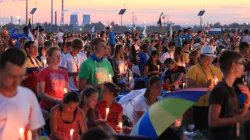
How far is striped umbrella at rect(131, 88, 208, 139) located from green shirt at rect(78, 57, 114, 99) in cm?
264

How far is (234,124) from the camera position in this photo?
5.25 meters

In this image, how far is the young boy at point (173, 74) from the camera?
1240 centimetres

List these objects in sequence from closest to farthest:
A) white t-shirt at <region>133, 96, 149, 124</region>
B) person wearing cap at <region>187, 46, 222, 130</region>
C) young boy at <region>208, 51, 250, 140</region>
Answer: young boy at <region>208, 51, 250, 140</region>, white t-shirt at <region>133, 96, 149, 124</region>, person wearing cap at <region>187, 46, 222, 130</region>

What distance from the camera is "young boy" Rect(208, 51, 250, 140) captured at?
5156mm

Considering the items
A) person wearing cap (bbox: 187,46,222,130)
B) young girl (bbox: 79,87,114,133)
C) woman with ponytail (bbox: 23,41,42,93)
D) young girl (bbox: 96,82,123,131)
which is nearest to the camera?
young girl (bbox: 79,87,114,133)

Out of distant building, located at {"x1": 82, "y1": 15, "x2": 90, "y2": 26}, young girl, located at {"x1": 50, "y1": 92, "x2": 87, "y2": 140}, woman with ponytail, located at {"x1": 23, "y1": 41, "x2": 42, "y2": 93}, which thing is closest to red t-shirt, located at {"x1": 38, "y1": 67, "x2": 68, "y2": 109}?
young girl, located at {"x1": 50, "y1": 92, "x2": 87, "y2": 140}

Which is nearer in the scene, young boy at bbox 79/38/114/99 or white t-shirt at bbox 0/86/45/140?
white t-shirt at bbox 0/86/45/140

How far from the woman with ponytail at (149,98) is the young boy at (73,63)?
80.9 inches

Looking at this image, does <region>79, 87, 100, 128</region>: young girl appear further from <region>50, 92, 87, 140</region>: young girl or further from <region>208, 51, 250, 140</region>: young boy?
<region>208, 51, 250, 140</region>: young boy

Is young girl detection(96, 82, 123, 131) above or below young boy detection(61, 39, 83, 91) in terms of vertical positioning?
below

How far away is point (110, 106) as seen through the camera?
7805 mm

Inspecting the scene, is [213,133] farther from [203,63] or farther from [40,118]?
[203,63]

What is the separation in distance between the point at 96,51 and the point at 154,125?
115 inches

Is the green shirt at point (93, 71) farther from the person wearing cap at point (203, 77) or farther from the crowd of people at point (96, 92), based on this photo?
the person wearing cap at point (203, 77)
